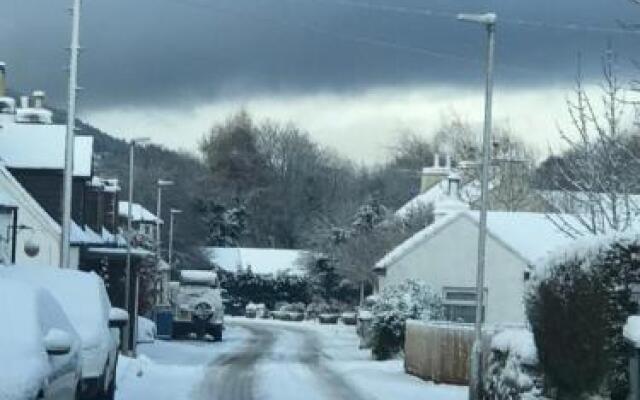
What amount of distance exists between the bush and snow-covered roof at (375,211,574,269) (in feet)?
94.7

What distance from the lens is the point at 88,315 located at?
17484mm

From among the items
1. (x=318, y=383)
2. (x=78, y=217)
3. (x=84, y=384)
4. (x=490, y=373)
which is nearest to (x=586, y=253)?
(x=490, y=373)

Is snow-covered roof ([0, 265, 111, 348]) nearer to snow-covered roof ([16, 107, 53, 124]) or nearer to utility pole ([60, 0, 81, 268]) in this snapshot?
utility pole ([60, 0, 81, 268])

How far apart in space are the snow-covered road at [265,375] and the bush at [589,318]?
752 cm

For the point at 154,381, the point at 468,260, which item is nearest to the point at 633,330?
the point at 154,381

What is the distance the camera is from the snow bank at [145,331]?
2051 inches

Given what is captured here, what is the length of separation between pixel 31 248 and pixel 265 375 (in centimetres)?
989

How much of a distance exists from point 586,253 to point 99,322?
6762 mm

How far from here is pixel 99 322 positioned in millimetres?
17500

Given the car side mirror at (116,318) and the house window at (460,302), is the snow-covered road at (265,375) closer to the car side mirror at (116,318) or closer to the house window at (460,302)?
the car side mirror at (116,318)

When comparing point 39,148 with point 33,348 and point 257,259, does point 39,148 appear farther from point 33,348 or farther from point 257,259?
point 257,259

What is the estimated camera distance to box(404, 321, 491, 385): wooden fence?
104ft

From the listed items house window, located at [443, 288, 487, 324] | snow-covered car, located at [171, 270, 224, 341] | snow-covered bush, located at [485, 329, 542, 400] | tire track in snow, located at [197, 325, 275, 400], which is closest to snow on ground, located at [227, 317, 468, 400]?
tire track in snow, located at [197, 325, 275, 400]

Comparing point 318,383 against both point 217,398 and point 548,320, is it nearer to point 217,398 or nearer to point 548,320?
point 217,398
